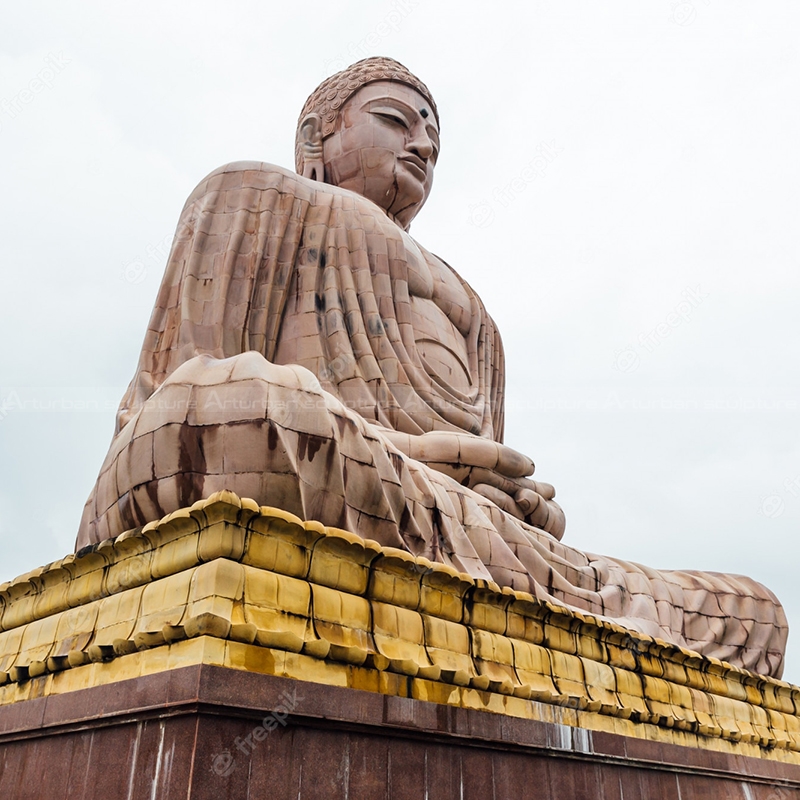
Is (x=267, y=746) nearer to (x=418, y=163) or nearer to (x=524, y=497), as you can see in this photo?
(x=524, y=497)

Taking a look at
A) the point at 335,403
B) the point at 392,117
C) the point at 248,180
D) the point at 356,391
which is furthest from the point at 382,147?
the point at 335,403

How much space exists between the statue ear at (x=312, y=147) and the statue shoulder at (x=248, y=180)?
134cm

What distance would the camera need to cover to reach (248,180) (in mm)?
6188

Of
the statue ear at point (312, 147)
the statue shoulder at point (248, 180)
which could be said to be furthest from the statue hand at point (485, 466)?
the statue ear at point (312, 147)

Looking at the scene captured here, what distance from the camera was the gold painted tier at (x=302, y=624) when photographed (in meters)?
2.49

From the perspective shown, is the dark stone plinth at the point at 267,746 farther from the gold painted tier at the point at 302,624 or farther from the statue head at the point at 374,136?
the statue head at the point at 374,136

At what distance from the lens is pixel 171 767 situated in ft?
7.16

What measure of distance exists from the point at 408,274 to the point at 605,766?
Answer: 13.5 feet

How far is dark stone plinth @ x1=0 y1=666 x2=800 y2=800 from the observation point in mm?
2217

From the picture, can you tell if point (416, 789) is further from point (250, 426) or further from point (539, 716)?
point (250, 426)

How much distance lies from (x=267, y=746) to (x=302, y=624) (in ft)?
1.36

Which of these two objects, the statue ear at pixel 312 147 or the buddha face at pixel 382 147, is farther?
the statue ear at pixel 312 147

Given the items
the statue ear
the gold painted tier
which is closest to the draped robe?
the gold painted tier

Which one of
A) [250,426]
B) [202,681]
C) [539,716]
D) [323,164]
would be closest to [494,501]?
[539,716]
